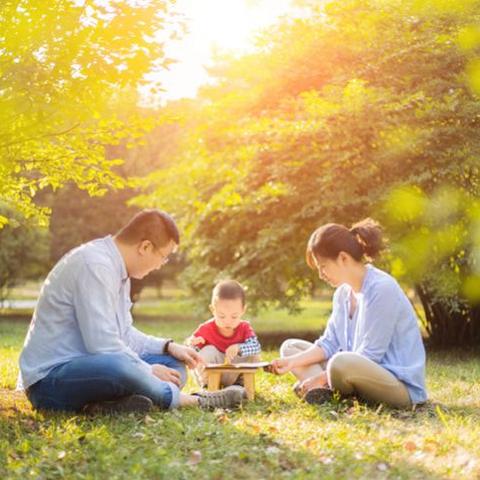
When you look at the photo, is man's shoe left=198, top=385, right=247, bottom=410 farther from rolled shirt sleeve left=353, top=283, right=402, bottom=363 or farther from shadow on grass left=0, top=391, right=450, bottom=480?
rolled shirt sleeve left=353, top=283, right=402, bottom=363

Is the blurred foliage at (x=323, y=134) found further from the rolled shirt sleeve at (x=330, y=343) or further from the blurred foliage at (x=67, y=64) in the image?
the blurred foliage at (x=67, y=64)

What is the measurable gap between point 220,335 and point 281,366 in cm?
100

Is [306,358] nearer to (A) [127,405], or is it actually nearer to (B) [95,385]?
(A) [127,405]

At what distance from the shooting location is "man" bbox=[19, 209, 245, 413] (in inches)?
208

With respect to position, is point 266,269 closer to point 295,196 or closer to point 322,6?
point 295,196

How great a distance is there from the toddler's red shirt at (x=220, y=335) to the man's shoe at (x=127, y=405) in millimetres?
1627

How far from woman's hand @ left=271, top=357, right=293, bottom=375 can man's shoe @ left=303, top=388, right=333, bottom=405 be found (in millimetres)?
→ 259

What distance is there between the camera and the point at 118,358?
5.28m

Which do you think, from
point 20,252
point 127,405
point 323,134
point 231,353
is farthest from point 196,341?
point 20,252

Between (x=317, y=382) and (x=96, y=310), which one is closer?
(x=96, y=310)

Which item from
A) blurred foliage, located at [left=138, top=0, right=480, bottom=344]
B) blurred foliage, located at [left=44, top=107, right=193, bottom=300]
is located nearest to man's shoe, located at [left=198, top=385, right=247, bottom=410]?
blurred foliage, located at [left=138, top=0, right=480, bottom=344]

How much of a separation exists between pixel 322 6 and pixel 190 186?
136 inches

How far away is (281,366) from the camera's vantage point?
20.5 ft

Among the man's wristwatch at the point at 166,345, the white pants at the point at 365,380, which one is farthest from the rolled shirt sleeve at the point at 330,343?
the man's wristwatch at the point at 166,345
